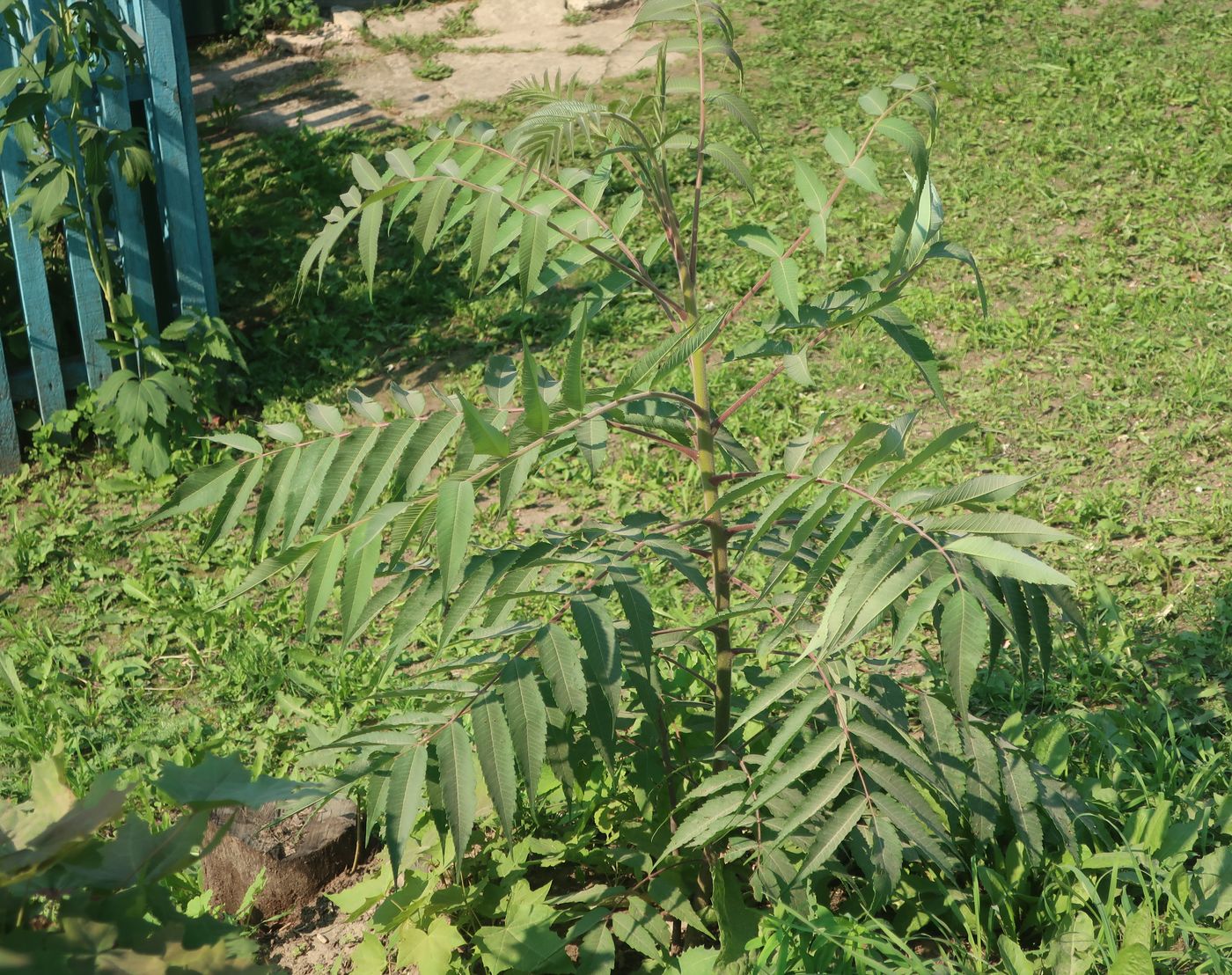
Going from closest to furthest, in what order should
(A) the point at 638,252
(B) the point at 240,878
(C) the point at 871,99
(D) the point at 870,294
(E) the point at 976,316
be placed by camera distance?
(D) the point at 870,294 < (C) the point at 871,99 < (B) the point at 240,878 < (E) the point at 976,316 < (A) the point at 638,252

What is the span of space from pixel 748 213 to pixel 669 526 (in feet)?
14.2

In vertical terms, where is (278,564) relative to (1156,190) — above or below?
above

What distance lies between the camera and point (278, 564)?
1951 mm

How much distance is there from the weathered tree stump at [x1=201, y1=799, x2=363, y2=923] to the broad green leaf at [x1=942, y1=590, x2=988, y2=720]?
1686 millimetres

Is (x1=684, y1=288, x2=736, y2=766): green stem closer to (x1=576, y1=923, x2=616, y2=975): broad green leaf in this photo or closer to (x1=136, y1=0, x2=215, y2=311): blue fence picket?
(x1=576, y1=923, x2=616, y2=975): broad green leaf

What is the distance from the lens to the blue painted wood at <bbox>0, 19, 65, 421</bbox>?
14.2ft

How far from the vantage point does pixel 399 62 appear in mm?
8242

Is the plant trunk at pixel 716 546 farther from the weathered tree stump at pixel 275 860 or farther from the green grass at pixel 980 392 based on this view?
the weathered tree stump at pixel 275 860

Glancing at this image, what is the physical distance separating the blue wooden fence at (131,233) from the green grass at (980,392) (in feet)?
1.11

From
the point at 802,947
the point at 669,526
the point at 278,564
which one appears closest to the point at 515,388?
the point at 669,526

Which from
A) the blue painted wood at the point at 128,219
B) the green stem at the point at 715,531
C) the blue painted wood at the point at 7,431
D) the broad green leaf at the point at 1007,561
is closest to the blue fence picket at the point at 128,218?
the blue painted wood at the point at 128,219

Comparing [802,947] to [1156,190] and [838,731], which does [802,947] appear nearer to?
[838,731]

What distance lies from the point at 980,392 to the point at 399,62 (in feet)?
16.4

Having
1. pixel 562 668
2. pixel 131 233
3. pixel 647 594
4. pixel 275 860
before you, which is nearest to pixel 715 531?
pixel 647 594
